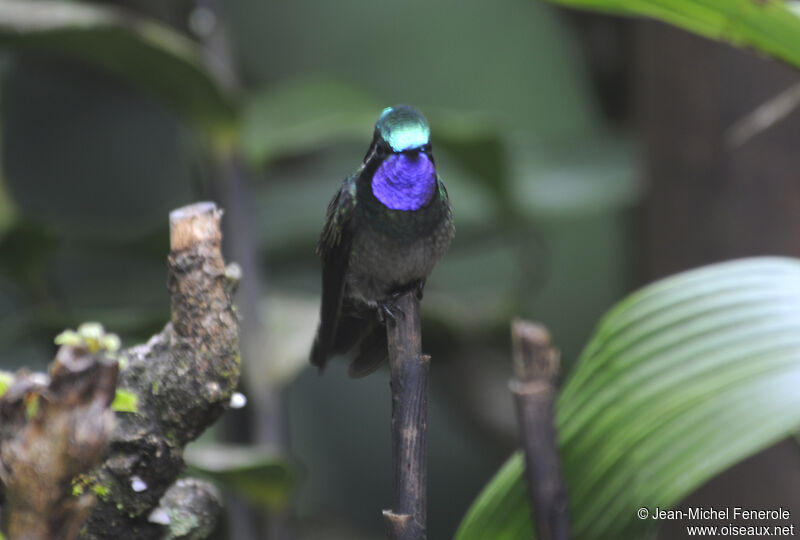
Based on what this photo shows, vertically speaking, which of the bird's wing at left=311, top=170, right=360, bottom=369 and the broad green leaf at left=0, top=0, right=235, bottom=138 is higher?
the broad green leaf at left=0, top=0, right=235, bottom=138

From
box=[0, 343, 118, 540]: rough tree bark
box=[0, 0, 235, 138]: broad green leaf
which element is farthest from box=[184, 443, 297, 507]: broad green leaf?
box=[0, 0, 235, 138]: broad green leaf

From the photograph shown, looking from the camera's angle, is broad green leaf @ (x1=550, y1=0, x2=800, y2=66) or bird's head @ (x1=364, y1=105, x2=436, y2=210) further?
broad green leaf @ (x1=550, y1=0, x2=800, y2=66)

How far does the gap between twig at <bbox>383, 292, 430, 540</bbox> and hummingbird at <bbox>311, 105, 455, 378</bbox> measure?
15 cm

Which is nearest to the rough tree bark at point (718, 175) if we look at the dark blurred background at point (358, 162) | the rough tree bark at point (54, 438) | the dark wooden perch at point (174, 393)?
the dark blurred background at point (358, 162)

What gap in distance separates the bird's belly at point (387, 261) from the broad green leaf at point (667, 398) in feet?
0.75

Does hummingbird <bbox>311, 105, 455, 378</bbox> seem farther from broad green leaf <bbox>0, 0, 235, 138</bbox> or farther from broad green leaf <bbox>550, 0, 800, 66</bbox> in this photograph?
broad green leaf <bbox>0, 0, 235, 138</bbox>

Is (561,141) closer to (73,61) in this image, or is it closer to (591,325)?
(591,325)

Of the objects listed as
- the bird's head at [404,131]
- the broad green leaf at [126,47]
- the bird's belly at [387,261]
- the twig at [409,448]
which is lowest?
the twig at [409,448]

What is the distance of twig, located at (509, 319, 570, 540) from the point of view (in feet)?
1.97

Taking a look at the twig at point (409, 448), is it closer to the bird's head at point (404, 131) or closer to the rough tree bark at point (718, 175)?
the bird's head at point (404, 131)

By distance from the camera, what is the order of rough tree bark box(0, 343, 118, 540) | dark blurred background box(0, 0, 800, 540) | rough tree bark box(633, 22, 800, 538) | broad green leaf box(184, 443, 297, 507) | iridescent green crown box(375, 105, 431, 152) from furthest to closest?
1. dark blurred background box(0, 0, 800, 540)
2. rough tree bark box(633, 22, 800, 538)
3. broad green leaf box(184, 443, 297, 507)
4. iridescent green crown box(375, 105, 431, 152)
5. rough tree bark box(0, 343, 118, 540)

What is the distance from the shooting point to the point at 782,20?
2.91ft

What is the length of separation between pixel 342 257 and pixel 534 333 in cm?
41

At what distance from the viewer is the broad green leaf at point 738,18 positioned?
885 millimetres
